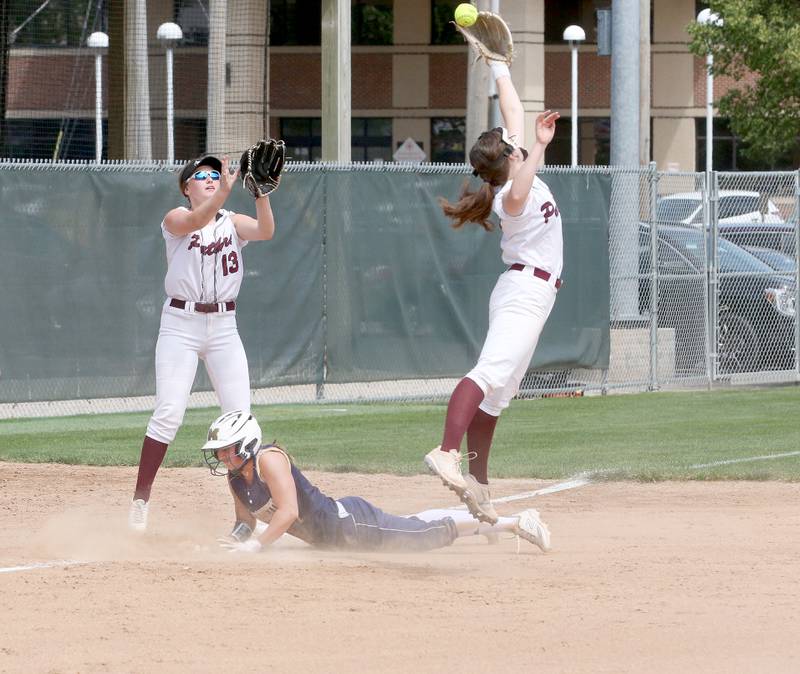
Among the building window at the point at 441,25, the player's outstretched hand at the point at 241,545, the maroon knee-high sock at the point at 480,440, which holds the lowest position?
the player's outstretched hand at the point at 241,545

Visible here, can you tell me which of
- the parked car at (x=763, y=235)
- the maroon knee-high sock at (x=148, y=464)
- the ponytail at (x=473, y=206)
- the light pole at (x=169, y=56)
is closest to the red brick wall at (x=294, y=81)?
the light pole at (x=169, y=56)

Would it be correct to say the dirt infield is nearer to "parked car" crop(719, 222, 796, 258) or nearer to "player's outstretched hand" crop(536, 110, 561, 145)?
"player's outstretched hand" crop(536, 110, 561, 145)

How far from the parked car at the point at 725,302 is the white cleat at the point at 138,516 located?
8.62 metres

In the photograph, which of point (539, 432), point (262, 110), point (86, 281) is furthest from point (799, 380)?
point (262, 110)

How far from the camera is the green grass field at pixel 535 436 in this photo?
9.99m

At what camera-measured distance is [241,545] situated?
267 inches

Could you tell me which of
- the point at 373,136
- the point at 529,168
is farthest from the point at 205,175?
the point at 373,136

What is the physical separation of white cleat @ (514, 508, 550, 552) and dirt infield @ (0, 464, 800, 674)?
0.09 metres

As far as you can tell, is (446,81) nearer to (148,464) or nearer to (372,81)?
(372,81)

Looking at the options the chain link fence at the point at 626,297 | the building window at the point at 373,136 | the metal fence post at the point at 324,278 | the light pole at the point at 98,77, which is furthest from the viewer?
the building window at the point at 373,136

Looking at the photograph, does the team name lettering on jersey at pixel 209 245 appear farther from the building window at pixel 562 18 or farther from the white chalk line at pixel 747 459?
the building window at pixel 562 18

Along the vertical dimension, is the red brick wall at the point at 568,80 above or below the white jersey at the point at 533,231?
above

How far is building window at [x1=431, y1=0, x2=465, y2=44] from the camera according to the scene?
37.1 meters

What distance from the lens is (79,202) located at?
12312 millimetres
